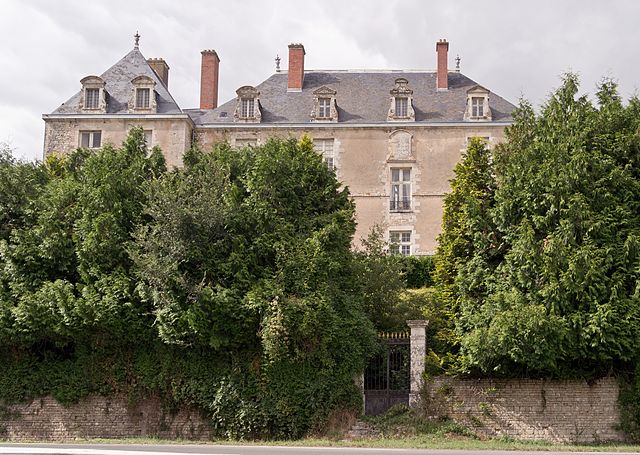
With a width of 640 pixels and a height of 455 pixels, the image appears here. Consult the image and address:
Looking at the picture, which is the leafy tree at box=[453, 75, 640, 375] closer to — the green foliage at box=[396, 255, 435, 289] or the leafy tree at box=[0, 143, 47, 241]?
the green foliage at box=[396, 255, 435, 289]

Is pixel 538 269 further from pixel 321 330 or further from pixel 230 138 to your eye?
pixel 230 138

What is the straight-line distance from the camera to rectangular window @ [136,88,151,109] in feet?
126

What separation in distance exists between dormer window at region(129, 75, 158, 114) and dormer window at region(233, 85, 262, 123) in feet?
11.9

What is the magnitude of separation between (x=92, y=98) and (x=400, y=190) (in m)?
14.2

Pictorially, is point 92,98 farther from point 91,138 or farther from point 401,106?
point 401,106

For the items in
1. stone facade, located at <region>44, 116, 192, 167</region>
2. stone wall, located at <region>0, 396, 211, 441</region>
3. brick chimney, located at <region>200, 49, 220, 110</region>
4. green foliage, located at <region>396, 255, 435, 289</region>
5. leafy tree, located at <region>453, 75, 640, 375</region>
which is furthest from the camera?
brick chimney, located at <region>200, 49, 220, 110</region>

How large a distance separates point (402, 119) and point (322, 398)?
1978 cm

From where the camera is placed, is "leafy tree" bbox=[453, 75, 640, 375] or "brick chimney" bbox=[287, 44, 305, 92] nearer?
"leafy tree" bbox=[453, 75, 640, 375]

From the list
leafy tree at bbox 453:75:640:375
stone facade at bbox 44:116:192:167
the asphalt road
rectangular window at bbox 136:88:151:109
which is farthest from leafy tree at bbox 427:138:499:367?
rectangular window at bbox 136:88:151:109

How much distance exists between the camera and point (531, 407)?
843 inches

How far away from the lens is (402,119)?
38688mm

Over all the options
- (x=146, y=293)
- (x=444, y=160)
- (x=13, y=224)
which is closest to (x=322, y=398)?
(x=146, y=293)

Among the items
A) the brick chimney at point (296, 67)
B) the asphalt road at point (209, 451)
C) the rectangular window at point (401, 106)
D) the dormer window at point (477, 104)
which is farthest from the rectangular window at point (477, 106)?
the asphalt road at point (209, 451)

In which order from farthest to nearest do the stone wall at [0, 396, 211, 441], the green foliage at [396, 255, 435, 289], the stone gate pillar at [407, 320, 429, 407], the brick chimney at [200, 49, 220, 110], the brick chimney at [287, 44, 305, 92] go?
the brick chimney at [200, 49, 220, 110]
the brick chimney at [287, 44, 305, 92]
the green foliage at [396, 255, 435, 289]
the stone wall at [0, 396, 211, 441]
the stone gate pillar at [407, 320, 429, 407]
